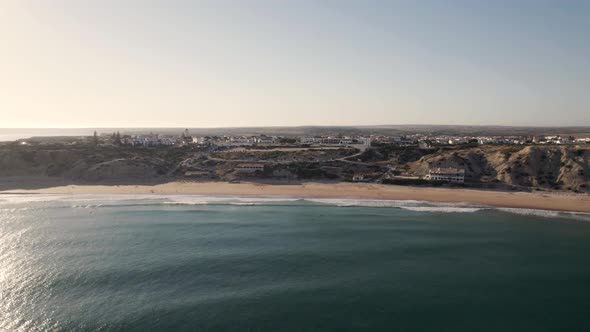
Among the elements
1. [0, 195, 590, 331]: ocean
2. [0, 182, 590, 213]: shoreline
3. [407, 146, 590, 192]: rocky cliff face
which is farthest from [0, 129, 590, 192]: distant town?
[0, 195, 590, 331]: ocean

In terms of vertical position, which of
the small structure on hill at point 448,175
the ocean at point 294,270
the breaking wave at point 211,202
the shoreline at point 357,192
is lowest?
the ocean at point 294,270

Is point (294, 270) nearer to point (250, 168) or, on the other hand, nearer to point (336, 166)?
point (250, 168)

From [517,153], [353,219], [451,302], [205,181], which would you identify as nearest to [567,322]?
[451,302]

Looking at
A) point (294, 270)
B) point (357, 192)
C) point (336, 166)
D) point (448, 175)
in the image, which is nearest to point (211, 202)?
point (357, 192)

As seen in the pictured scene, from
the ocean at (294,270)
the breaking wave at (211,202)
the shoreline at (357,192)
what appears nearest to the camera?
the ocean at (294,270)

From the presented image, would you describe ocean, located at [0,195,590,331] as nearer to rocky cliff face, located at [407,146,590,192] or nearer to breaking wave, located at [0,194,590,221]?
breaking wave, located at [0,194,590,221]

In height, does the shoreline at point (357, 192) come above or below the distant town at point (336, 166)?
below

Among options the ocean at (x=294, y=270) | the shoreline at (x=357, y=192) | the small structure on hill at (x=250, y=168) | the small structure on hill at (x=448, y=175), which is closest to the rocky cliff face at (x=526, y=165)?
the small structure on hill at (x=448, y=175)

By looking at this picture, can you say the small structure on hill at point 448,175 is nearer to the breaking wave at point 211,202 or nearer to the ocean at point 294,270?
the breaking wave at point 211,202
